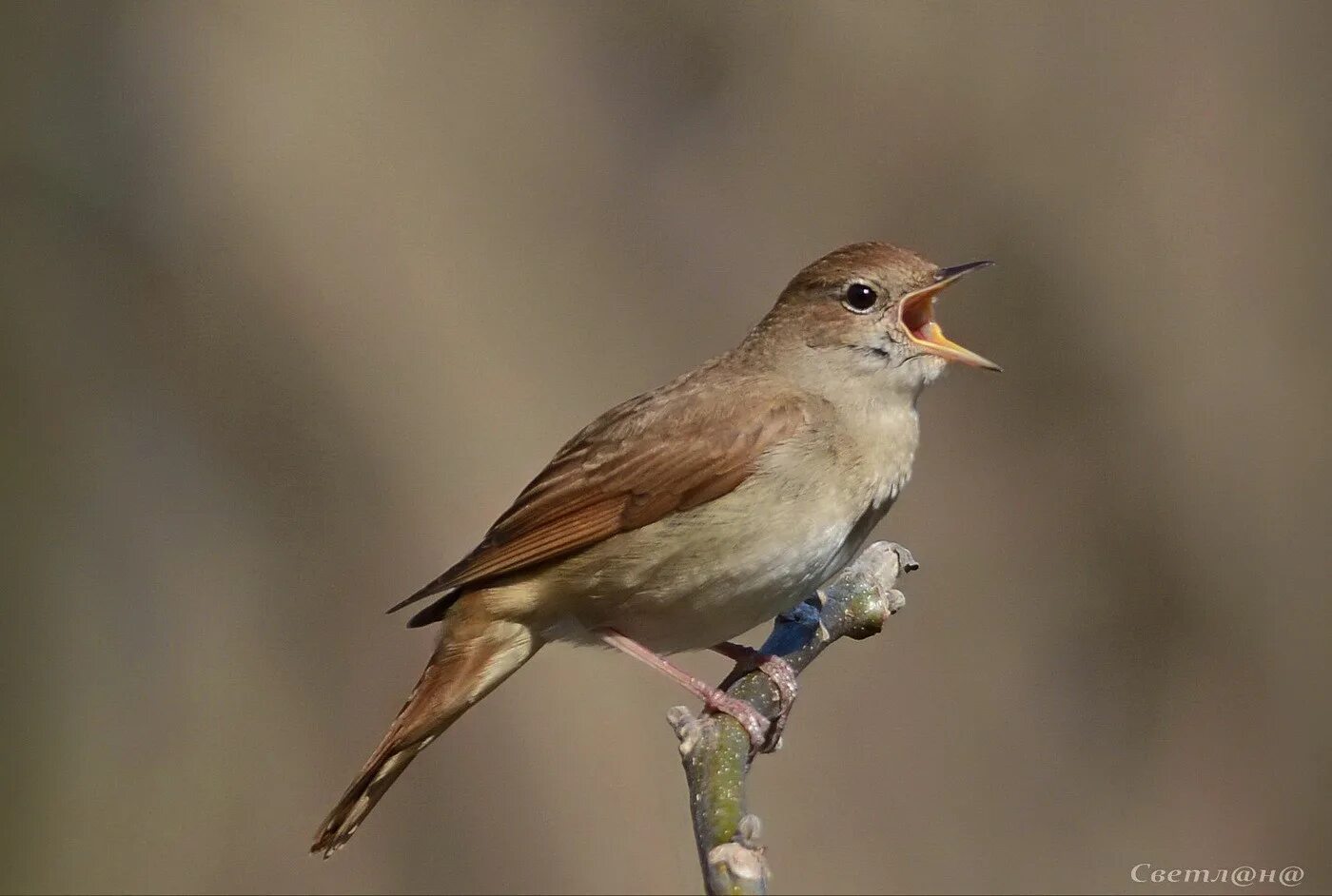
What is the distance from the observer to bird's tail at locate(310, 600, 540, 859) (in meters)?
3.03

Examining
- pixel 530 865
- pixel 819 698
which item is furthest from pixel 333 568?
pixel 819 698

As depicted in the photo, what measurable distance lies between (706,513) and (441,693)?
711mm

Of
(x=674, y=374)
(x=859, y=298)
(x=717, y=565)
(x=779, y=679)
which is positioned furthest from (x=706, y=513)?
(x=674, y=374)

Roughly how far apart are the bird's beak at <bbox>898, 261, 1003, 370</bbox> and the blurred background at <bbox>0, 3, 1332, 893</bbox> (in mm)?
3190

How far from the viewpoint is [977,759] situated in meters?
6.54

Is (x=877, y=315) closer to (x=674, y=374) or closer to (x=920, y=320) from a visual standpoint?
(x=920, y=320)

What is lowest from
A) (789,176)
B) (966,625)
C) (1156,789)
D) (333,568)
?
(1156,789)

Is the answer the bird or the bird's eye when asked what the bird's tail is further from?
the bird's eye

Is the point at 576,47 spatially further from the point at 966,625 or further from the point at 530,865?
the point at 530,865

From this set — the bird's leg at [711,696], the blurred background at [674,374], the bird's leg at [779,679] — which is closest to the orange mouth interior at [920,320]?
the bird's leg at [779,679]

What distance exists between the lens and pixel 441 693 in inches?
121

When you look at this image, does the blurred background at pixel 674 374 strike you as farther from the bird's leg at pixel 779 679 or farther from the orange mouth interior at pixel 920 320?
the orange mouth interior at pixel 920 320

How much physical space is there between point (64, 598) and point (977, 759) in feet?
13.5

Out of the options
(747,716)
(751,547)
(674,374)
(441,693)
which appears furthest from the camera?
(674,374)
